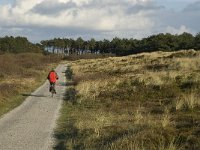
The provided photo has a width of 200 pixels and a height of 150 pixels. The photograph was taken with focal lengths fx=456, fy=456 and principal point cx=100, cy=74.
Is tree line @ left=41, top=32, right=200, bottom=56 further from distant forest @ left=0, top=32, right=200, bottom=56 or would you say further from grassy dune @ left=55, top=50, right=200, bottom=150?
grassy dune @ left=55, top=50, right=200, bottom=150

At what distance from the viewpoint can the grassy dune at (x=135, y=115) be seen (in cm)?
1099

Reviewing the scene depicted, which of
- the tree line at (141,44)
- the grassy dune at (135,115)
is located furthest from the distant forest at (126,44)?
the grassy dune at (135,115)

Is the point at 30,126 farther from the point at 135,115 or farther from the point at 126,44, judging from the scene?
the point at 126,44

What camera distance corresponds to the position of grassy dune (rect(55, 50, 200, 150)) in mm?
10992

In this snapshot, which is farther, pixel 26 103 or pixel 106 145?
pixel 26 103

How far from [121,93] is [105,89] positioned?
9.98ft

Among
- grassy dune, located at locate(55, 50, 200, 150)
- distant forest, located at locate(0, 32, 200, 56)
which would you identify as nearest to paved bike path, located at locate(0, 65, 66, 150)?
grassy dune, located at locate(55, 50, 200, 150)

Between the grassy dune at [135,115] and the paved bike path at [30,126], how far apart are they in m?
0.45

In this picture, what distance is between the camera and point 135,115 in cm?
1628

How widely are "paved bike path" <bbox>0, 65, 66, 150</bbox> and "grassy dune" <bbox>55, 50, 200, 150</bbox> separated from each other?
0.45 metres

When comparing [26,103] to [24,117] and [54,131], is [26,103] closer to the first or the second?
[24,117]

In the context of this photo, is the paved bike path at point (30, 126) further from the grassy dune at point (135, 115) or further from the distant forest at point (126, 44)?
the distant forest at point (126, 44)

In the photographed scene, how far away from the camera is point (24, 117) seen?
19156mm

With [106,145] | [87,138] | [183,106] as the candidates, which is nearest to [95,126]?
[87,138]
